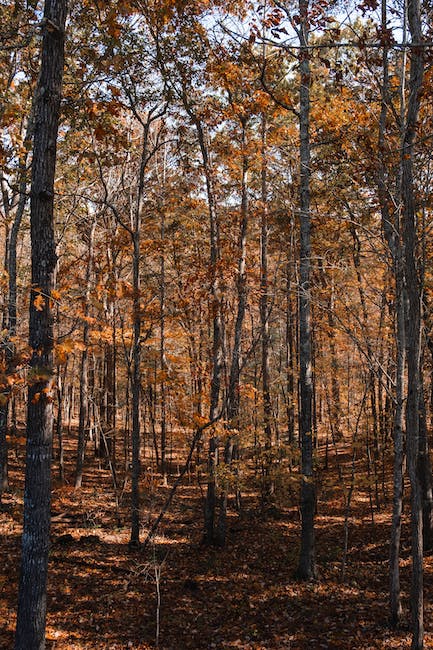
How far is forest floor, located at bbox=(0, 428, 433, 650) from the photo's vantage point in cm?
695

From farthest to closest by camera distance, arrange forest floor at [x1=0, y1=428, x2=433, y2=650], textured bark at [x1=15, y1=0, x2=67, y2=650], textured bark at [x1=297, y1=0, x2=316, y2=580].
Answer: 1. textured bark at [x1=297, y1=0, x2=316, y2=580]
2. forest floor at [x1=0, y1=428, x2=433, y2=650]
3. textured bark at [x1=15, y1=0, x2=67, y2=650]

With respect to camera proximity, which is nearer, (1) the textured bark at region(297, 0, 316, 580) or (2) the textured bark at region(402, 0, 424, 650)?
(2) the textured bark at region(402, 0, 424, 650)

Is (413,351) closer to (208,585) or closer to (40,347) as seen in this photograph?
(40,347)

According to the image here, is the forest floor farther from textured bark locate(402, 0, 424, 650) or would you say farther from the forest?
textured bark locate(402, 0, 424, 650)

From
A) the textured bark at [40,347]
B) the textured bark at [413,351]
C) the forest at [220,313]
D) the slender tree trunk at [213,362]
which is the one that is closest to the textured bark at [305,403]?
the forest at [220,313]

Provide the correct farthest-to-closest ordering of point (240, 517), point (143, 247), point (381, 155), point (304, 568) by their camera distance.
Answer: point (143, 247)
point (240, 517)
point (304, 568)
point (381, 155)

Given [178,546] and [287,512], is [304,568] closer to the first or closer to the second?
[178,546]

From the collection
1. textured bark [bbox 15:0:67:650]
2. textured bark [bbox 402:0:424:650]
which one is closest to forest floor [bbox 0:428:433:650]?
textured bark [bbox 402:0:424:650]

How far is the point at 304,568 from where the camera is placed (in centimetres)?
902

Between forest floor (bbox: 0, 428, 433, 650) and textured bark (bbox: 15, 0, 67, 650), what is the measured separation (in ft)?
8.75

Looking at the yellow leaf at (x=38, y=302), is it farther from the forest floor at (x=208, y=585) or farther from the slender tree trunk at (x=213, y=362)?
the slender tree trunk at (x=213, y=362)

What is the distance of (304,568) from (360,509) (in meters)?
5.79

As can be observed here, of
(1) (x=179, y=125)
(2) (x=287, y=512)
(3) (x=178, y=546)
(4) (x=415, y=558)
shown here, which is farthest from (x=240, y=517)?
(1) (x=179, y=125)

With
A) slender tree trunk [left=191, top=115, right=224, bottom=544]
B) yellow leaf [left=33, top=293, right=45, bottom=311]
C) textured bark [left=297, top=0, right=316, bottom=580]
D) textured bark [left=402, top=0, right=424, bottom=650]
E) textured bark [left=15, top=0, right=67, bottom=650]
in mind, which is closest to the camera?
yellow leaf [left=33, top=293, right=45, bottom=311]
